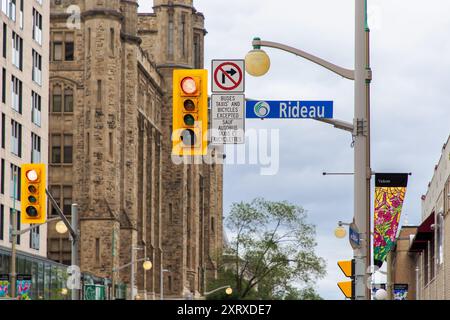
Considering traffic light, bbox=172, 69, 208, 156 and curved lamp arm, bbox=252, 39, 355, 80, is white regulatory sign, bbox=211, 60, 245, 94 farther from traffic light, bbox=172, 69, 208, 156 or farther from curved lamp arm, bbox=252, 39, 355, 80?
curved lamp arm, bbox=252, 39, 355, 80

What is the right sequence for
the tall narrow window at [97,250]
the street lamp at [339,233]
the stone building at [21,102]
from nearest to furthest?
the street lamp at [339,233] < the stone building at [21,102] < the tall narrow window at [97,250]

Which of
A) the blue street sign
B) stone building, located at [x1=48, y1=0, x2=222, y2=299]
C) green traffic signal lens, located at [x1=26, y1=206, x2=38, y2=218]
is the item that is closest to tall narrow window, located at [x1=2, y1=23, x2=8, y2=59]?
stone building, located at [x1=48, y1=0, x2=222, y2=299]

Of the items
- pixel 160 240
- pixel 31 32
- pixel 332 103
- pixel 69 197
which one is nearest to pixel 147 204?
pixel 160 240

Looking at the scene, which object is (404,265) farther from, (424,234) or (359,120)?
(359,120)

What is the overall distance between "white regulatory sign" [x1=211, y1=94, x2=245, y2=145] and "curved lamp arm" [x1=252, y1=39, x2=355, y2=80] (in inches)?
66.6

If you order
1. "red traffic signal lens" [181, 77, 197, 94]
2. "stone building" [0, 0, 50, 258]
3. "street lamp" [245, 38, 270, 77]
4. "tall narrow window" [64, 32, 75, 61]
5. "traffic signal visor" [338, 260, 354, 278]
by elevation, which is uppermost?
"tall narrow window" [64, 32, 75, 61]

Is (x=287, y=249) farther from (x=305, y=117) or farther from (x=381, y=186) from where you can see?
(x=305, y=117)

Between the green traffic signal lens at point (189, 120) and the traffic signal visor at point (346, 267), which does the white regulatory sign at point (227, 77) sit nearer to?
the green traffic signal lens at point (189, 120)

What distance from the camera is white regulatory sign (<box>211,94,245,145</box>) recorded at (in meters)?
14.8

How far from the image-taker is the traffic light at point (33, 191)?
25.4m

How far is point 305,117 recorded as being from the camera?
52.5ft

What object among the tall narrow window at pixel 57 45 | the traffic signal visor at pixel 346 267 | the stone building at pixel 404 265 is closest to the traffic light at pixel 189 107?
the traffic signal visor at pixel 346 267

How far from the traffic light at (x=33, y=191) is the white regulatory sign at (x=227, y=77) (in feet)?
37.6
